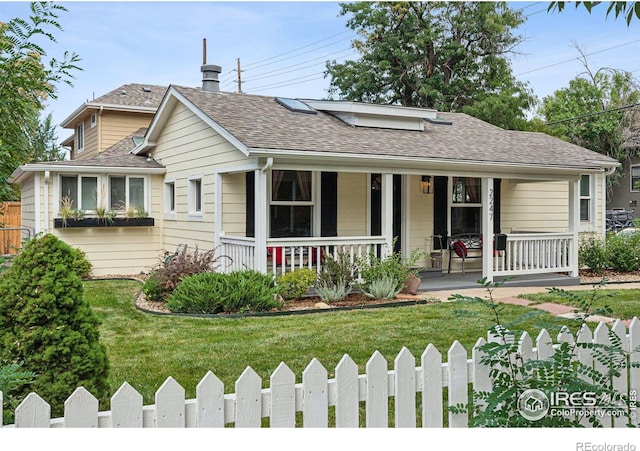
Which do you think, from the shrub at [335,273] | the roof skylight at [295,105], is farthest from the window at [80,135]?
the shrub at [335,273]

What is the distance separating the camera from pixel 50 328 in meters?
3.36

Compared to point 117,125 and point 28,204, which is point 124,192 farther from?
point 117,125

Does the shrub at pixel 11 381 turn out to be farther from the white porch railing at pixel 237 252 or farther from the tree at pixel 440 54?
the tree at pixel 440 54

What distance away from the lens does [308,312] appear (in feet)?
28.9

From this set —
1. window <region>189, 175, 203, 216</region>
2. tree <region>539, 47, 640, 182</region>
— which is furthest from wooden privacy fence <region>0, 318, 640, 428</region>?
tree <region>539, 47, 640, 182</region>

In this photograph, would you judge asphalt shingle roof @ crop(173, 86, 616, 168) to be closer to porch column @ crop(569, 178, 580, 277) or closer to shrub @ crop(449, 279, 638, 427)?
porch column @ crop(569, 178, 580, 277)

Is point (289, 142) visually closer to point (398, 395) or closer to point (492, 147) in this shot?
point (492, 147)

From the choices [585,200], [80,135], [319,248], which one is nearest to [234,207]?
A: [319,248]

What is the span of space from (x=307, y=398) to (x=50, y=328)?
5.09 ft

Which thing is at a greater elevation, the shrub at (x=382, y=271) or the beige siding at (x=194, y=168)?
the beige siding at (x=194, y=168)

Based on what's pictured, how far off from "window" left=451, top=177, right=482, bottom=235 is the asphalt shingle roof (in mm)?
1052

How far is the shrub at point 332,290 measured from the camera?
9559mm

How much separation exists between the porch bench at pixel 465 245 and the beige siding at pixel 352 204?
210cm

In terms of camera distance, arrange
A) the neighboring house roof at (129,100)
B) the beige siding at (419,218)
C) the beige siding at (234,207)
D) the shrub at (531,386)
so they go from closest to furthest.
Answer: the shrub at (531,386)
the beige siding at (234,207)
the beige siding at (419,218)
the neighboring house roof at (129,100)
